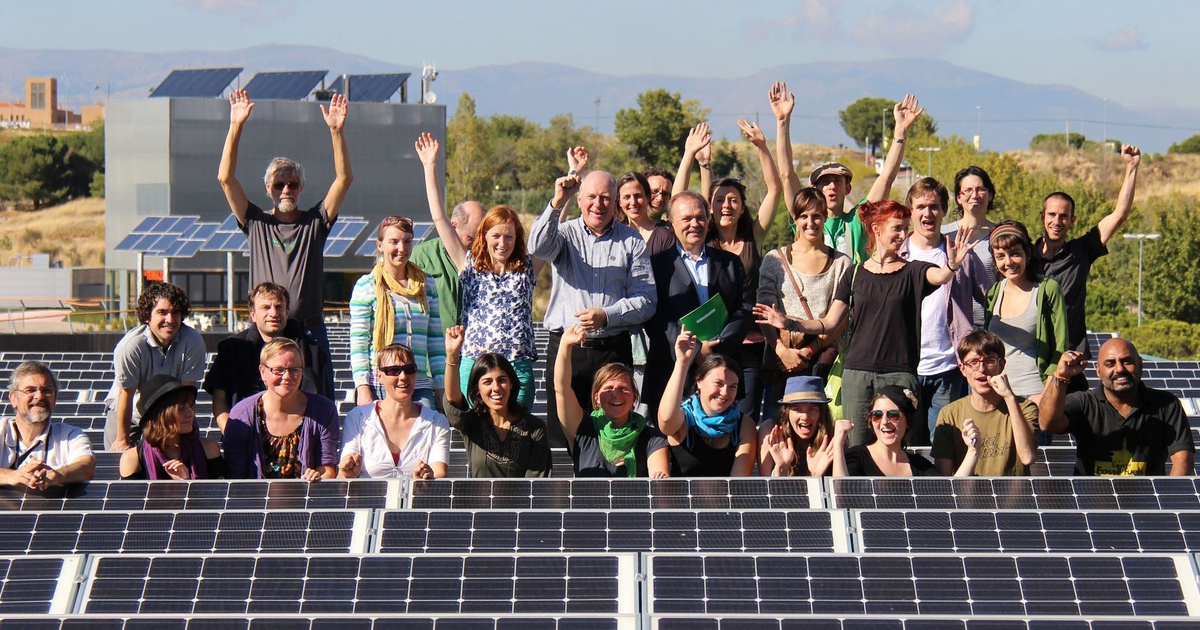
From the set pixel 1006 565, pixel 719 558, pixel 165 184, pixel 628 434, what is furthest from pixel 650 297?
pixel 165 184

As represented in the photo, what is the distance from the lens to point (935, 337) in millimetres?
9680

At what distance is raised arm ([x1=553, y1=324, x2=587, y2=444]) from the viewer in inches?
345

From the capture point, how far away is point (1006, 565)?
22.7ft

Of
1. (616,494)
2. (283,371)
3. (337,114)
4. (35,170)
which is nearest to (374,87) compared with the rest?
(337,114)

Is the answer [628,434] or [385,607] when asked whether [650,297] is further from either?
[385,607]

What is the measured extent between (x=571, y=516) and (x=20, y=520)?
124 inches

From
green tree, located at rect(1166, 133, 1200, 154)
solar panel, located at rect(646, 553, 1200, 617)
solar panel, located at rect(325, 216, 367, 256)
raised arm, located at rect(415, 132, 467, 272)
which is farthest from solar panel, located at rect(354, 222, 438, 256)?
green tree, located at rect(1166, 133, 1200, 154)

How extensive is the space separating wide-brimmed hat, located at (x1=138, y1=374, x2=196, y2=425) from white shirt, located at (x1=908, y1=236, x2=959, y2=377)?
4853 millimetres

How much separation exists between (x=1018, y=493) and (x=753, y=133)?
13.1 ft

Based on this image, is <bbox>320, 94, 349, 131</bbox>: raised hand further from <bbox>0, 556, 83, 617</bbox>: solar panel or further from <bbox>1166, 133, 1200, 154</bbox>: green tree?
<bbox>1166, 133, 1200, 154</bbox>: green tree

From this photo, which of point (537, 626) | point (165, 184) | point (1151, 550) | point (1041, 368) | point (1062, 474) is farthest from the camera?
point (165, 184)

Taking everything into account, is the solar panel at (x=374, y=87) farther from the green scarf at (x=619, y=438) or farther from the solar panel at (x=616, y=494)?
the solar panel at (x=616, y=494)

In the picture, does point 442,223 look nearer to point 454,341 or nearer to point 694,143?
point 454,341

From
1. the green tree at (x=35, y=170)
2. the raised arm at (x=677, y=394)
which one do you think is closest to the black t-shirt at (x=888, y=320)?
Result: the raised arm at (x=677, y=394)
